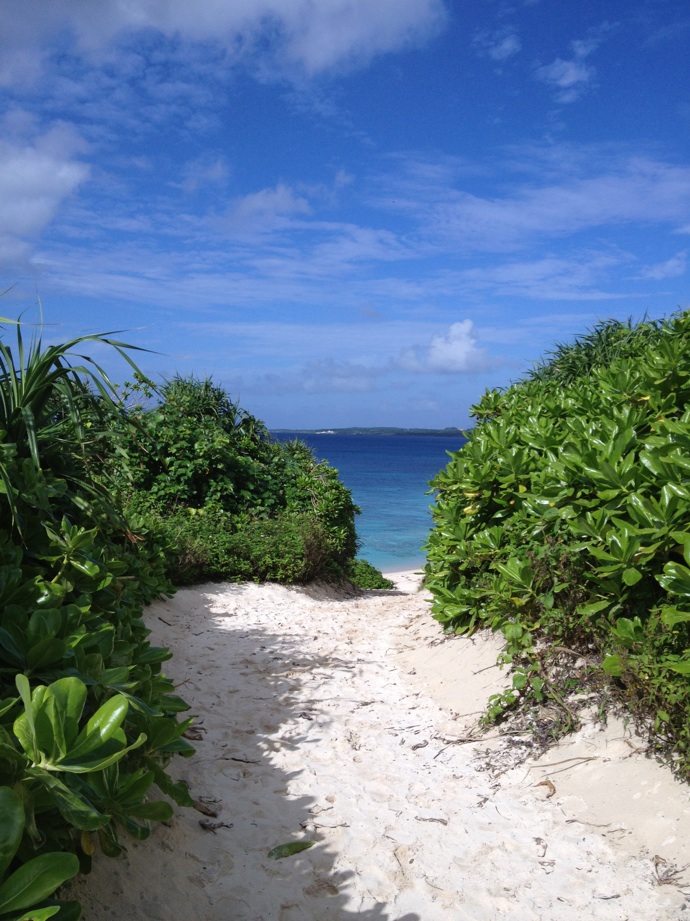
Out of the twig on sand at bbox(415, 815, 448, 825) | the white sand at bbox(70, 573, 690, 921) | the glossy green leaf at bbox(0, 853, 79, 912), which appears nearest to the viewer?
the glossy green leaf at bbox(0, 853, 79, 912)

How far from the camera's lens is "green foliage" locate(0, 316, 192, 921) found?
5.32 ft

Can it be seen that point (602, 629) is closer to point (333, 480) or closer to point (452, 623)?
point (452, 623)

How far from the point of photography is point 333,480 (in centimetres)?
1180

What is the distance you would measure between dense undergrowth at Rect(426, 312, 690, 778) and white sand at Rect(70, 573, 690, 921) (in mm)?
319

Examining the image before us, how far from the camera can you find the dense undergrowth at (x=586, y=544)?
364cm

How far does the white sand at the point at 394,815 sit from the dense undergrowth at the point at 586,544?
32cm

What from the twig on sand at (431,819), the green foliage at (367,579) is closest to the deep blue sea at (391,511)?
the green foliage at (367,579)

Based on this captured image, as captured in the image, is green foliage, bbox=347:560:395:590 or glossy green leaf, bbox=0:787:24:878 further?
green foliage, bbox=347:560:395:590

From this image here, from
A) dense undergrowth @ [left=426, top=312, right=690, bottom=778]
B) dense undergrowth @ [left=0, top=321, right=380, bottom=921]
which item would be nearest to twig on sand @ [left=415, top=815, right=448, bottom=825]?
dense undergrowth @ [left=426, top=312, right=690, bottom=778]

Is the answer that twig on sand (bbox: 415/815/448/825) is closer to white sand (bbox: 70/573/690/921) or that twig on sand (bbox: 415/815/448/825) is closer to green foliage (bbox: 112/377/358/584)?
white sand (bbox: 70/573/690/921)

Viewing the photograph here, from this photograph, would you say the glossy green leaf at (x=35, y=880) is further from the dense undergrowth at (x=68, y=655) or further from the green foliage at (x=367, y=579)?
the green foliage at (x=367, y=579)

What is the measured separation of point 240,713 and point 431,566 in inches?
98.4

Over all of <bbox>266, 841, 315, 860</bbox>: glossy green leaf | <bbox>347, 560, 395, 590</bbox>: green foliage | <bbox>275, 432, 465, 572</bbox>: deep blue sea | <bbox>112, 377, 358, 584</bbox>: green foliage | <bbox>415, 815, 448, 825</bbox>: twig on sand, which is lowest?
<bbox>275, 432, 465, 572</bbox>: deep blue sea

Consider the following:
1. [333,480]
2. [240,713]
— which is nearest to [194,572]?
[333,480]
